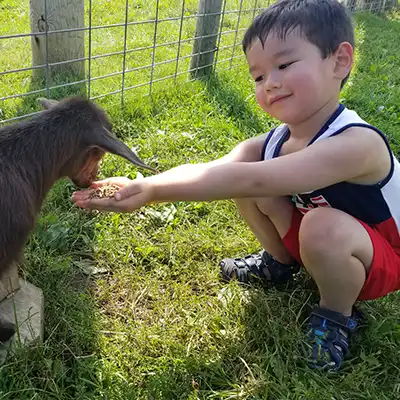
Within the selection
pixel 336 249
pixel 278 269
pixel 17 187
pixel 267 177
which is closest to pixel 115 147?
pixel 17 187

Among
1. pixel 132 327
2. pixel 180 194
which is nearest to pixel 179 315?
pixel 132 327

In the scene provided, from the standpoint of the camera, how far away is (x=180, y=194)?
1.90 metres

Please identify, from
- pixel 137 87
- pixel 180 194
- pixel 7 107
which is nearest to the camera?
pixel 180 194

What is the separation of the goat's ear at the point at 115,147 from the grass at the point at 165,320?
2.72 ft

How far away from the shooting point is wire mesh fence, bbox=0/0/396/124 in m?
3.78

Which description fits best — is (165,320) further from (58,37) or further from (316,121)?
(58,37)

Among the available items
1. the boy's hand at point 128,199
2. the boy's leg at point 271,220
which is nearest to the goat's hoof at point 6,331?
the boy's hand at point 128,199

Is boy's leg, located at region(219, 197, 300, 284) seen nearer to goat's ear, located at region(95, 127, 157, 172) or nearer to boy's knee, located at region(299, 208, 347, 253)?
boy's knee, located at region(299, 208, 347, 253)

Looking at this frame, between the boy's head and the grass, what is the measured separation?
1.12 metres

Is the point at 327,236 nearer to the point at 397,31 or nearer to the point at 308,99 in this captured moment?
the point at 308,99

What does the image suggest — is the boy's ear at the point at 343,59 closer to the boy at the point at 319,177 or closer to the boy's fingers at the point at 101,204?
the boy at the point at 319,177

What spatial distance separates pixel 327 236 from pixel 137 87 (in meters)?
2.78

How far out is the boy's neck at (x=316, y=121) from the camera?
2.07 m

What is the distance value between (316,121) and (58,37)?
112 inches
